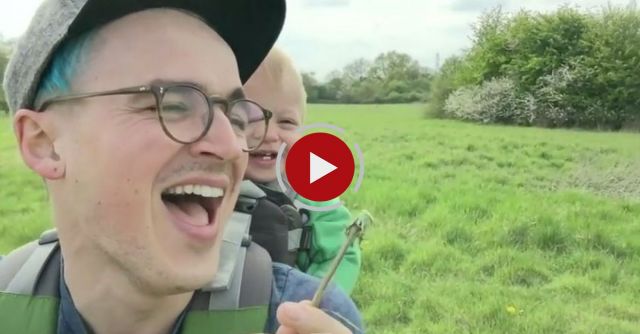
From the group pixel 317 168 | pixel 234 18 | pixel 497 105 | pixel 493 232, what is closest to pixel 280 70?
pixel 234 18

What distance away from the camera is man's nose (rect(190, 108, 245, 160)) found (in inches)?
38.4

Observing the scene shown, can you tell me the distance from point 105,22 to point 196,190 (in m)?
0.26

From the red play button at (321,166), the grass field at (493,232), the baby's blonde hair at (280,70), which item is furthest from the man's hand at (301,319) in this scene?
the grass field at (493,232)

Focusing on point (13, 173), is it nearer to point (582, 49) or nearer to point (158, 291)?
point (158, 291)

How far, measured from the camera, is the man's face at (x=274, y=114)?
67.1 inches

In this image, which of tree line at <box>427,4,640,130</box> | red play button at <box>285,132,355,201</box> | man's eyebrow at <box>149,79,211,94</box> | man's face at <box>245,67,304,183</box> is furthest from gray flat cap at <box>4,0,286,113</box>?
tree line at <box>427,4,640,130</box>

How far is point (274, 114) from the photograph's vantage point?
172 cm

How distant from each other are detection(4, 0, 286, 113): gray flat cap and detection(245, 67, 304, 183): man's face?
47 centimetres

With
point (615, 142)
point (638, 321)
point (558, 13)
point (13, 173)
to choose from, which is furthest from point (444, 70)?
point (638, 321)

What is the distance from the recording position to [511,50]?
11562mm

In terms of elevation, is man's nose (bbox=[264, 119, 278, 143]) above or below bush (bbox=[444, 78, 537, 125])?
above

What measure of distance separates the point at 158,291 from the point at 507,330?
289cm

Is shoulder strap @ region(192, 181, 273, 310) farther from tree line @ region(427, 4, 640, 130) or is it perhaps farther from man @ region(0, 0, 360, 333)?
tree line @ region(427, 4, 640, 130)

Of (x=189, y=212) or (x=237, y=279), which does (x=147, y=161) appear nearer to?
(x=189, y=212)
